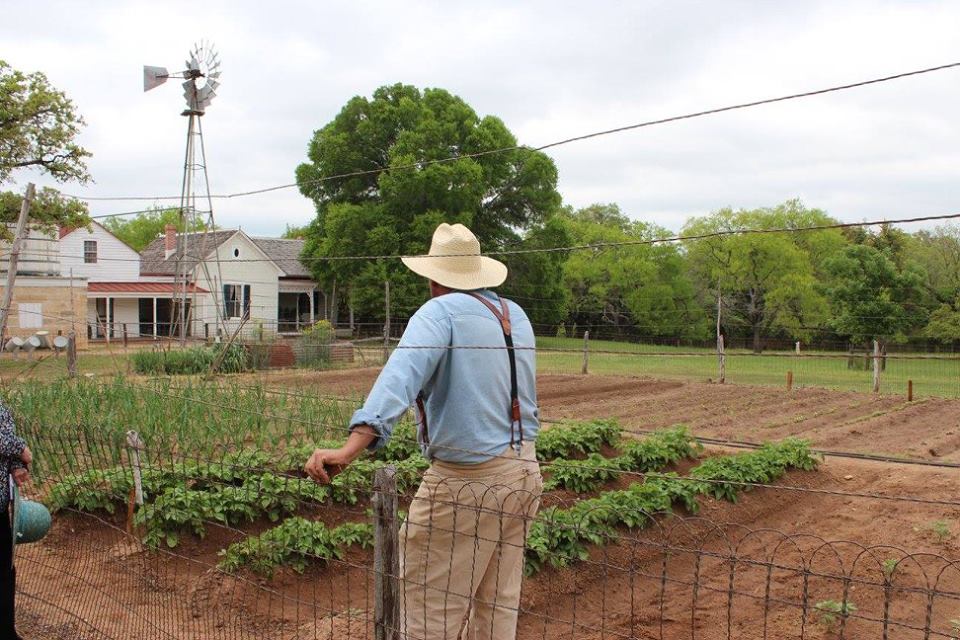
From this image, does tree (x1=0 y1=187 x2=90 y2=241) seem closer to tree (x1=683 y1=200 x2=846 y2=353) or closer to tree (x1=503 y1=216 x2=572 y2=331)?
tree (x1=503 y1=216 x2=572 y2=331)

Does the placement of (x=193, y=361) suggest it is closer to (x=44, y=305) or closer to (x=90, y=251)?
(x=44, y=305)

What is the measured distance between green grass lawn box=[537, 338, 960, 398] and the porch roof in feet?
55.4

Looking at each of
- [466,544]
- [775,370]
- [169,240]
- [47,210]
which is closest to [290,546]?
[466,544]

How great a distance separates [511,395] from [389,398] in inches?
22.1

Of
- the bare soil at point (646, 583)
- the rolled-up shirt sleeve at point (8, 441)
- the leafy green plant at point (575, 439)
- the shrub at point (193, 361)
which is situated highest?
the rolled-up shirt sleeve at point (8, 441)

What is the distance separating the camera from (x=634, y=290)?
3662 cm

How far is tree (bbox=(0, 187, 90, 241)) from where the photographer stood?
20.6m

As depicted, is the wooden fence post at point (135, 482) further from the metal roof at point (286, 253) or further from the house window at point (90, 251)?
the metal roof at point (286, 253)

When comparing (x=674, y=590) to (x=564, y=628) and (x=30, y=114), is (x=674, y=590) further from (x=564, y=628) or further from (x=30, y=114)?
(x=30, y=114)

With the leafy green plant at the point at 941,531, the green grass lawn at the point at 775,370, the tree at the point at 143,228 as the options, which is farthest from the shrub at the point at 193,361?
the tree at the point at 143,228

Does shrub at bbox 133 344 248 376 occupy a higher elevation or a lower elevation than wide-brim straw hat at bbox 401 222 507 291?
lower

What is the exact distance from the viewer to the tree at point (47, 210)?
811 inches

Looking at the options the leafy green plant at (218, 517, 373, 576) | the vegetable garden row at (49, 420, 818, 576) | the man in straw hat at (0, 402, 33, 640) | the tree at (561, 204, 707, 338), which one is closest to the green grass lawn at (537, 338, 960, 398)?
the tree at (561, 204, 707, 338)

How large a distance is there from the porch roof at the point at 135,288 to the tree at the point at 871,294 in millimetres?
23479
